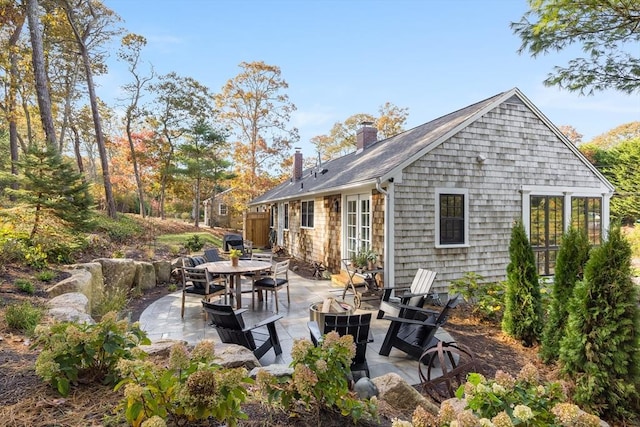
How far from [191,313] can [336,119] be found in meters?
27.4

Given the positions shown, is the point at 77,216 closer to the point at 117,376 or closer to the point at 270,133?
the point at 117,376

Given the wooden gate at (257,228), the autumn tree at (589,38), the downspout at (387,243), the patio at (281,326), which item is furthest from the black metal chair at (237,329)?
the wooden gate at (257,228)

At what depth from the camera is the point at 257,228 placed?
58.5ft

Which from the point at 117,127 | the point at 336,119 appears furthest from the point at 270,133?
the point at 117,127

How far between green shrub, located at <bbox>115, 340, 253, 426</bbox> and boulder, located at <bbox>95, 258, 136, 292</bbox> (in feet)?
20.1

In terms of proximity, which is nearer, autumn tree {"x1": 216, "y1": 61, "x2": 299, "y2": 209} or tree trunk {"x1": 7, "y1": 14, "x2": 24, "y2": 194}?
Answer: tree trunk {"x1": 7, "y1": 14, "x2": 24, "y2": 194}

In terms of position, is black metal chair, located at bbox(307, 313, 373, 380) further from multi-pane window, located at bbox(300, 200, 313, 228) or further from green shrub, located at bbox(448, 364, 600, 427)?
multi-pane window, located at bbox(300, 200, 313, 228)

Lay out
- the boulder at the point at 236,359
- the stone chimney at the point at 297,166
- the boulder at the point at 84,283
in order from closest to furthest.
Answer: the boulder at the point at 236,359, the boulder at the point at 84,283, the stone chimney at the point at 297,166

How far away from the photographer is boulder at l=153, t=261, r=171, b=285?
8.52 meters

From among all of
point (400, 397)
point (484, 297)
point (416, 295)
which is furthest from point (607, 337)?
point (484, 297)

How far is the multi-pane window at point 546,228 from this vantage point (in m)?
8.44

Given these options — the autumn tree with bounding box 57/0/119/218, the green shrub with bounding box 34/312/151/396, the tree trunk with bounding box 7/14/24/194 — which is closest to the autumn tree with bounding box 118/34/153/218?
the autumn tree with bounding box 57/0/119/218

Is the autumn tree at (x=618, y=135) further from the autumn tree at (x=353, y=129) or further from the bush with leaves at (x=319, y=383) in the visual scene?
the bush with leaves at (x=319, y=383)

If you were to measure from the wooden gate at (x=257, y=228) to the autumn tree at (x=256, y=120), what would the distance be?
6.03 metres
